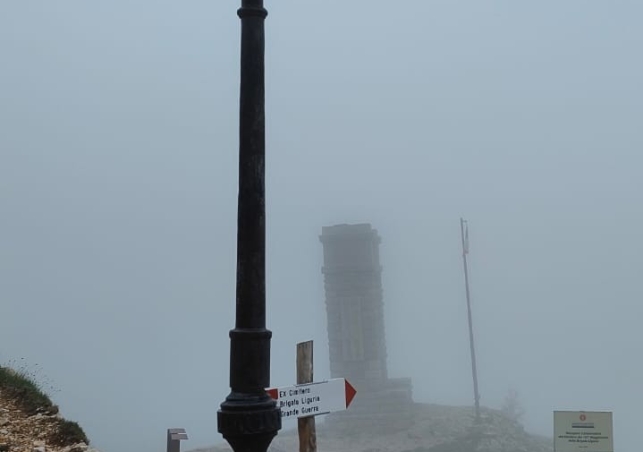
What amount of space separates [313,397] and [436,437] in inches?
1478

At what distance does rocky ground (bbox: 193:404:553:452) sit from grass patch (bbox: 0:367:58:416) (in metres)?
31.8

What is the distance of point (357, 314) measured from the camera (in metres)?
49.6

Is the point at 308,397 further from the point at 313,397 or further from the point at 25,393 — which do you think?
the point at 25,393

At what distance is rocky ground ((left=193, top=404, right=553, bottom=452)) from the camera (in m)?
39.2

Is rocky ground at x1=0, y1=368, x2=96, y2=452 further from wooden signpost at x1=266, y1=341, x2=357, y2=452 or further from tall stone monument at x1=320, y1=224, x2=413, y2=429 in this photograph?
tall stone monument at x1=320, y1=224, x2=413, y2=429

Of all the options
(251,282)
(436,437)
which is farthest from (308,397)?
(436,437)

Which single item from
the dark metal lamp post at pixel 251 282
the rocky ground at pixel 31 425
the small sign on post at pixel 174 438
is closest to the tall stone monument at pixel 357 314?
the small sign on post at pixel 174 438

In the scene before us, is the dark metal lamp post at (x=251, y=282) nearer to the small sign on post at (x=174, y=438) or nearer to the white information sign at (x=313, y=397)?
the white information sign at (x=313, y=397)

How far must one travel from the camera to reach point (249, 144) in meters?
3.91

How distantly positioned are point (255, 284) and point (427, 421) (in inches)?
1715

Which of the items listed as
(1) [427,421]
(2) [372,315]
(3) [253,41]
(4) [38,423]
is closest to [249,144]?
(3) [253,41]

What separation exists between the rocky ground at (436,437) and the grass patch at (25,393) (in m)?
31.8

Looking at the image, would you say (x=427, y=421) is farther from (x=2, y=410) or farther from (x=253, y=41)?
(x=253, y=41)

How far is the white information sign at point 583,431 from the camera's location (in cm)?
1057
